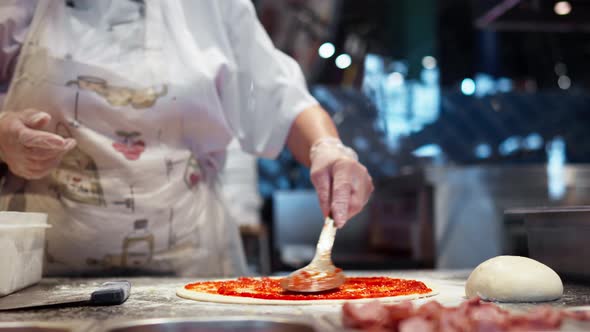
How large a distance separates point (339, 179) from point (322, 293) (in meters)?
0.36

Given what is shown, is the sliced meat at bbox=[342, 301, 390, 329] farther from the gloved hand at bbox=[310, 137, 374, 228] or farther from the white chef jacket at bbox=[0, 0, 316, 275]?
the white chef jacket at bbox=[0, 0, 316, 275]

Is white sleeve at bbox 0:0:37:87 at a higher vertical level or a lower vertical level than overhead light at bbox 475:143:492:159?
lower

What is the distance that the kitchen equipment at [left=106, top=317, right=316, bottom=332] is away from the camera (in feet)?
2.36

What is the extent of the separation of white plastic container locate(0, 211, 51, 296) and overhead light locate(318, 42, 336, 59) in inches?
102

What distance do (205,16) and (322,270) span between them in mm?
758

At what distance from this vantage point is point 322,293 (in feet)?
3.31

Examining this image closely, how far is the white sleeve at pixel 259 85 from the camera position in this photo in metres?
1.53

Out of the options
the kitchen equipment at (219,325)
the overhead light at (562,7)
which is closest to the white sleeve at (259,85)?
the kitchen equipment at (219,325)

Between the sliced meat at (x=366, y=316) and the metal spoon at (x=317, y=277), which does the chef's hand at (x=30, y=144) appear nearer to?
the metal spoon at (x=317, y=277)

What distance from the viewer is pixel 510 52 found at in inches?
162

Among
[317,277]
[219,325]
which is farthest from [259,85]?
[219,325]

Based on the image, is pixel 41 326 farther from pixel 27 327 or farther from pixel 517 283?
pixel 517 283

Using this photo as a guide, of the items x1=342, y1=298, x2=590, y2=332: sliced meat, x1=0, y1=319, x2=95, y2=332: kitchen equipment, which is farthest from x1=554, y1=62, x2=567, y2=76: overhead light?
x1=0, y1=319, x2=95, y2=332: kitchen equipment

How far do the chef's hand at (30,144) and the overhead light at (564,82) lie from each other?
12.1ft
